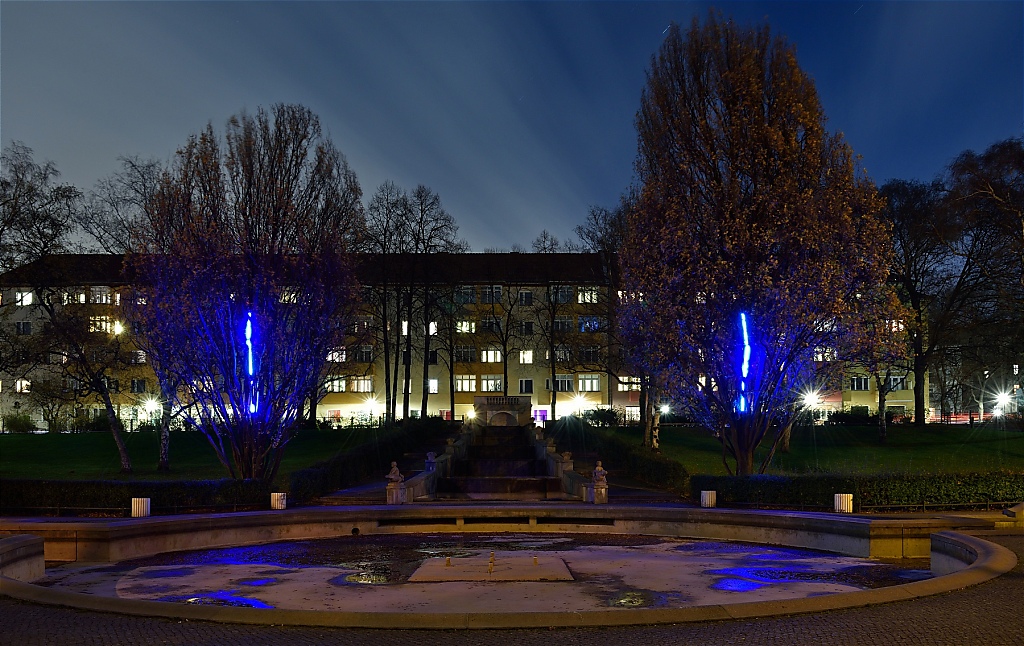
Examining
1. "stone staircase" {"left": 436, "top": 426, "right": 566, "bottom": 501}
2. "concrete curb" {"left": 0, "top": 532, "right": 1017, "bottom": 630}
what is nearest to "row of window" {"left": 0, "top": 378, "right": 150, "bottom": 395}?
"stone staircase" {"left": 436, "top": 426, "right": 566, "bottom": 501}

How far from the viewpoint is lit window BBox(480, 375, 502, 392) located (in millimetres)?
80938

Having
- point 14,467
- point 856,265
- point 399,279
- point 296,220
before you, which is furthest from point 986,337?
point 14,467

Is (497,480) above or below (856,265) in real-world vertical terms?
below

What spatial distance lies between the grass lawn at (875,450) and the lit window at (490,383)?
1012 inches

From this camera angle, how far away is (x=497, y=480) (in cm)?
3650

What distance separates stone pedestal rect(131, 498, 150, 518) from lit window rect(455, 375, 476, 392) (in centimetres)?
5746

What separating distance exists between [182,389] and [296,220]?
279 inches

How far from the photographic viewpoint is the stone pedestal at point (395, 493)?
28.1 metres

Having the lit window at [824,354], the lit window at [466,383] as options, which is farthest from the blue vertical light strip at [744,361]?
the lit window at [466,383]

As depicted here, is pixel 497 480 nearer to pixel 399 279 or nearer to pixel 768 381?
pixel 768 381

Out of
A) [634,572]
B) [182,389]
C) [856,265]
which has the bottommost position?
[634,572]

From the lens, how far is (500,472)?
1725 inches

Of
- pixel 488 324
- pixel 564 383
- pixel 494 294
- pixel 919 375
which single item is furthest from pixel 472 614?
pixel 564 383

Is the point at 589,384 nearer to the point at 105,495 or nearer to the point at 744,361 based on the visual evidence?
the point at 744,361
